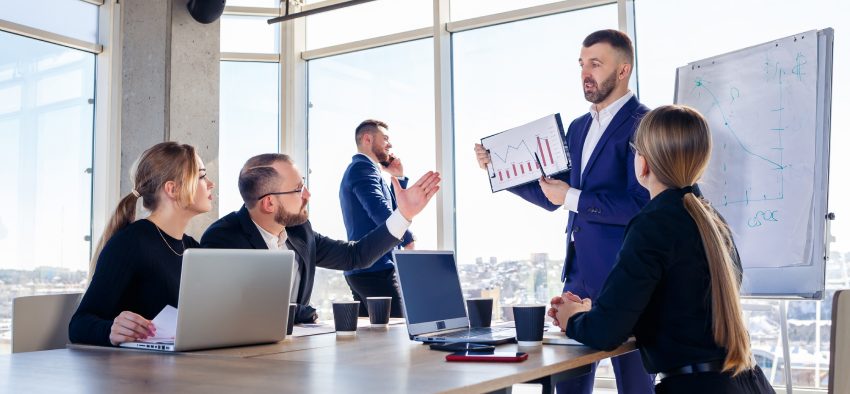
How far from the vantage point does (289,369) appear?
1623mm

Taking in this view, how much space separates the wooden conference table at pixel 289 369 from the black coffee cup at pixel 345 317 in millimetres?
203

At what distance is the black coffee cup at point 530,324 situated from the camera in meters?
1.99

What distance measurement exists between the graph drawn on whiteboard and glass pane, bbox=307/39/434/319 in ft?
7.66

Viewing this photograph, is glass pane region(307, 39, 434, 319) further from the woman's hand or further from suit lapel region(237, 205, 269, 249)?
the woman's hand

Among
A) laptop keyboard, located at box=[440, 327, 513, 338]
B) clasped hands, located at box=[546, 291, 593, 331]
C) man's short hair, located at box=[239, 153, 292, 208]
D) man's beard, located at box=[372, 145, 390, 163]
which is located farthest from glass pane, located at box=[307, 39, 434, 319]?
clasped hands, located at box=[546, 291, 593, 331]

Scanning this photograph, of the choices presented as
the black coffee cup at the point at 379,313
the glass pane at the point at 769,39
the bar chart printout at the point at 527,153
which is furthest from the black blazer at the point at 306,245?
the glass pane at the point at 769,39

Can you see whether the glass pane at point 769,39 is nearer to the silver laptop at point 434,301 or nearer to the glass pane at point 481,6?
the glass pane at point 481,6

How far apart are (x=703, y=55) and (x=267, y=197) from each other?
309cm

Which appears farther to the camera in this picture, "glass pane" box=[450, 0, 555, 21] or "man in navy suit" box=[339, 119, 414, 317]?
"glass pane" box=[450, 0, 555, 21]

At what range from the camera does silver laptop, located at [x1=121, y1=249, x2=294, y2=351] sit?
6.28ft

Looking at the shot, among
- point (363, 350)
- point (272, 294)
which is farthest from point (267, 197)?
point (363, 350)

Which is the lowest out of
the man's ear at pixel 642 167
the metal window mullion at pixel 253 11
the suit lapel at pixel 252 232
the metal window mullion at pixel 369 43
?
the suit lapel at pixel 252 232

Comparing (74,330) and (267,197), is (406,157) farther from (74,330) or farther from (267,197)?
(74,330)

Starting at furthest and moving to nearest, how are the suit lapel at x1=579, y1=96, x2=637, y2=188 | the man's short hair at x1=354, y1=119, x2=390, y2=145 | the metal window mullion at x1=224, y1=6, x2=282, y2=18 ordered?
the metal window mullion at x1=224, y1=6, x2=282, y2=18 → the man's short hair at x1=354, y1=119, x2=390, y2=145 → the suit lapel at x1=579, y1=96, x2=637, y2=188
